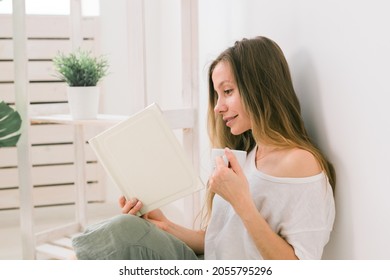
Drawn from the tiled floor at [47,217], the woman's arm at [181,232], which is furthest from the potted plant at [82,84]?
the tiled floor at [47,217]

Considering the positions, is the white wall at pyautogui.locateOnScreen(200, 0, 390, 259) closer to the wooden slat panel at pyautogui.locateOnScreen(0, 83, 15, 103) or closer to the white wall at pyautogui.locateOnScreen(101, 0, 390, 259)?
the white wall at pyautogui.locateOnScreen(101, 0, 390, 259)

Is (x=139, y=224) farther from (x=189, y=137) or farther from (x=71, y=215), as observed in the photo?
(x=71, y=215)

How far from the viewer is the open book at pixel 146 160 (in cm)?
108

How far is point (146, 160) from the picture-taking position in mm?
1095

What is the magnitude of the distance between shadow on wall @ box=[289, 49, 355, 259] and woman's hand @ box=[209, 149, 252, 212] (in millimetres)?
154

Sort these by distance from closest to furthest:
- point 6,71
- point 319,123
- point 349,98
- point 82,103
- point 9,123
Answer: point 349,98
point 319,123
point 9,123
point 82,103
point 6,71

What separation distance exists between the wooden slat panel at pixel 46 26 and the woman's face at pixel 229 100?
4.68 ft

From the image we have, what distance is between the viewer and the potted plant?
5.62 ft

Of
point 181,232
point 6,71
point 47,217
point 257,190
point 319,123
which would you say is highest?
point 6,71

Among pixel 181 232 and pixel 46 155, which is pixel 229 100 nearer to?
pixel 181 232

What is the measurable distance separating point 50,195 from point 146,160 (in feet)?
4.87

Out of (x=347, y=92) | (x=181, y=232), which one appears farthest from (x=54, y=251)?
(x=347, y=92)

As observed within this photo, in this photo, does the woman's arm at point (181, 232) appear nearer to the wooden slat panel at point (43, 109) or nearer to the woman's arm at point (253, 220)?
the woman's arm at point (253, 220)

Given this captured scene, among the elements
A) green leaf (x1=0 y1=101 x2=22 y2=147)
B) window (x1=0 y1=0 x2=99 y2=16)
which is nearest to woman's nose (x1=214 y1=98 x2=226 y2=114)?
green leaf (x1=0 y1=101 x2=22 y2=147)
